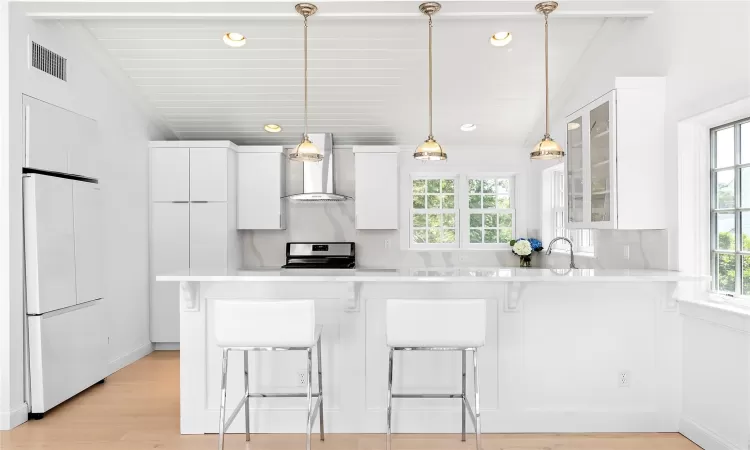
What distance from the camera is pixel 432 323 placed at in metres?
2.58

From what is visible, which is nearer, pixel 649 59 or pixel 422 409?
pixel 422 409

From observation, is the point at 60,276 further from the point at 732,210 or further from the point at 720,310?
the point at 732,210

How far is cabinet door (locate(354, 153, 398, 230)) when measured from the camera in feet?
17.9

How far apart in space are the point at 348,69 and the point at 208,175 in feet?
6.07

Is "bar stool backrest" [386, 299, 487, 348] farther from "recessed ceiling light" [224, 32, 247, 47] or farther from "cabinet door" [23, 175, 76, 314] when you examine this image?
"recessed ceiling light" [224, 32, 247, 47]

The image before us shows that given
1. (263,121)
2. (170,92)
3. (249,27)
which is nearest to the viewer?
(249,27)

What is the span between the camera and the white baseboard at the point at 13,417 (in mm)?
3092

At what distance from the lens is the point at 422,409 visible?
9.97 feet

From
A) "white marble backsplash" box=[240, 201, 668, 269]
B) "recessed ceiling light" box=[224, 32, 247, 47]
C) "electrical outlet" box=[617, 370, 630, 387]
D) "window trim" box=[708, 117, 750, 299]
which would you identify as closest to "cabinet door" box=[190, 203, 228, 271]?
"white marble backsplash" box=[240, 201, 668, 269]

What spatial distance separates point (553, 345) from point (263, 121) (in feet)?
11.7

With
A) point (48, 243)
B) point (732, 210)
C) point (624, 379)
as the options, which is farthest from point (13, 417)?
point (732, 210)

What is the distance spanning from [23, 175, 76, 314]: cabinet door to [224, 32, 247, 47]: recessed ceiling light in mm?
1548

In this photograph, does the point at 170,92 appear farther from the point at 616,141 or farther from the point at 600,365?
the point at 600,365

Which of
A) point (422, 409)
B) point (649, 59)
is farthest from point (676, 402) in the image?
point (649, 59)
